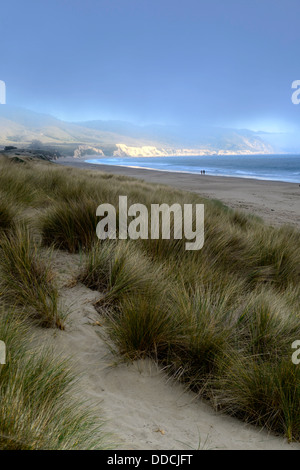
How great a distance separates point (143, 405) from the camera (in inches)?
70.6

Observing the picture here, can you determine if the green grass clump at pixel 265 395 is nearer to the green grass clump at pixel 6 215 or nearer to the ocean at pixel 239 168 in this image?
the green grass clump at pixel 6 215

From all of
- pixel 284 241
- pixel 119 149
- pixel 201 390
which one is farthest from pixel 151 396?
pixel 119 149

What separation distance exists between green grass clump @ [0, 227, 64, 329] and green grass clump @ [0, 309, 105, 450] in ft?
1.64

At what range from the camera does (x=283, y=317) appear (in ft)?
7.99

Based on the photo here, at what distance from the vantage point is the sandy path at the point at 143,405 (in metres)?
1.54

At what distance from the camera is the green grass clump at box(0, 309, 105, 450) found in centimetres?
110

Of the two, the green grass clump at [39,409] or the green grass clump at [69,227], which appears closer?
Answer: the green grass clump at [39,409]

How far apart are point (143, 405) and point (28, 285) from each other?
1257 millimetres

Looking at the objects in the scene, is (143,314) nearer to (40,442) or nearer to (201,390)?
(201,390)

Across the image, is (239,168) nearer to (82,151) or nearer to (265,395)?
(265,395)

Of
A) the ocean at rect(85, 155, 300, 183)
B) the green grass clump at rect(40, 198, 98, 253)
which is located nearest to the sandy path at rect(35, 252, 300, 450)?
the green grass clump at rect(40, 198, 98, 253)

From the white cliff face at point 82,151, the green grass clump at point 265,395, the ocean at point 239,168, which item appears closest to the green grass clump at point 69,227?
the green grass clump at point 265,395

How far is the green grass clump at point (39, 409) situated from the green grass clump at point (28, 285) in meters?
0.50

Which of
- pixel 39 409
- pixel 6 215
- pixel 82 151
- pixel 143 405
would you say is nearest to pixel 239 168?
pixel 6 215
